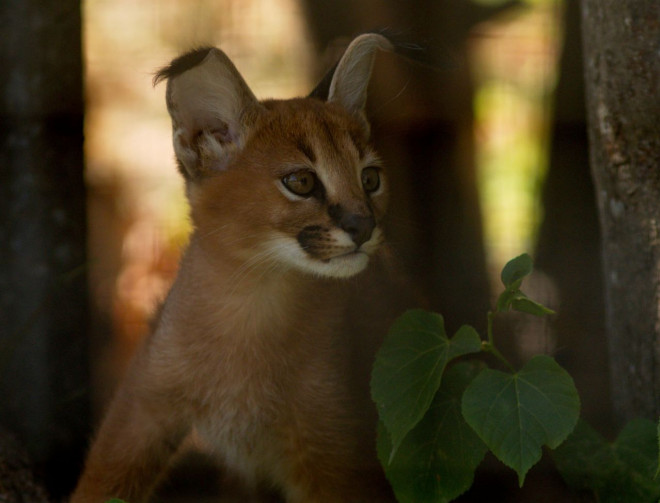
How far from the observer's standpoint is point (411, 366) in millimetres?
2225

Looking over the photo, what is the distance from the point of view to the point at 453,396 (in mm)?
2312

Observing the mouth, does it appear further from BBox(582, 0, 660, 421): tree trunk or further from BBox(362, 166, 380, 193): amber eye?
BBox(582, 0, 660, 421): tree trunk

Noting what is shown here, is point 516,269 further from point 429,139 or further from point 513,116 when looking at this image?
point 513,116

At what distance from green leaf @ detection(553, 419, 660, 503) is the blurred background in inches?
67.0

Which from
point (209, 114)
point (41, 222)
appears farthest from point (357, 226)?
point (41, 222)

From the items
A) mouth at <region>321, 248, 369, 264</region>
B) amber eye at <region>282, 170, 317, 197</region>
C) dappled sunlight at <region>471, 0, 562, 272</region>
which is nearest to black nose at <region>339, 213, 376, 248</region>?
mouth at <region>321, 248, 369, 264</region>

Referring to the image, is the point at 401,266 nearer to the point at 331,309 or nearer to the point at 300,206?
the point at 331,309

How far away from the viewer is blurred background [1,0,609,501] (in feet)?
14.3

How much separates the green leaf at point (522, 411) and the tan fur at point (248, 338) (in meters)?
0.57

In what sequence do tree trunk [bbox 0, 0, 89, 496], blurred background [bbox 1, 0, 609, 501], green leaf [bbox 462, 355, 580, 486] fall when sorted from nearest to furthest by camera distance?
green leaf [bbox 462, 355, 580, 486] → tree trunk [bbox 0, 0, 89, 496] → blurred background [bbox 1, 0, 609, 501]

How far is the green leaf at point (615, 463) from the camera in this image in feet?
7.51

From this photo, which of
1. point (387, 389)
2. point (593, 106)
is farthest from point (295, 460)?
point (593, 106)

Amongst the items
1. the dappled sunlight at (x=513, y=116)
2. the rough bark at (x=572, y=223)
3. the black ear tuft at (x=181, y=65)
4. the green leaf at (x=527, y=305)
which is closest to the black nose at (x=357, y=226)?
the green leaf at (x=527, y=305)

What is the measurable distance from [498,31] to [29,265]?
2687 mm
